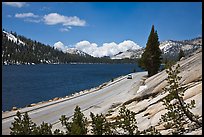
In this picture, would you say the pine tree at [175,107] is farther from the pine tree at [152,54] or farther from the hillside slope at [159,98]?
the pine tree at [152,54]

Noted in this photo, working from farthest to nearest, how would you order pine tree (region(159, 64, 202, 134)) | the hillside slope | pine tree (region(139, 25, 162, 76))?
pine tree (region(139, 25, 162, 76)), the hillside slope, pine tree (region(159, 64, 202, 134))

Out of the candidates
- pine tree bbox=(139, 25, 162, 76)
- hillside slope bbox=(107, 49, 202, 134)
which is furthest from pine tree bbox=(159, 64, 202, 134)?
pine tree bbox=(139, 25, 162, 76)

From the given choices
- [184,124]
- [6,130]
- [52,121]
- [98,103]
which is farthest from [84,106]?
[184,124]

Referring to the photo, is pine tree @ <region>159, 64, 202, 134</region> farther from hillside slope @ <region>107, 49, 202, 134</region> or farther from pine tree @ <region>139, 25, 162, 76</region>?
pine tree @ <region>139, 25, 162, 76</region>

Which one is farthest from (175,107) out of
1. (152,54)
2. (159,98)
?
(152,54)

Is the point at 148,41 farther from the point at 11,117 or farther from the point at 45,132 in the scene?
the point at 45,132

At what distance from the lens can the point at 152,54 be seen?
53562mm

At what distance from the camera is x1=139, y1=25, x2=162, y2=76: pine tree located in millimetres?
53250

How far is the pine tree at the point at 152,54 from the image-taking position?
53.2m

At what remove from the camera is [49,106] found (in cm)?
3722

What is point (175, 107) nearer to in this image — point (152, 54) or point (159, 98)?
point (159, 98)

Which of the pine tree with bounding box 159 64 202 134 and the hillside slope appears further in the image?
the hillside slope

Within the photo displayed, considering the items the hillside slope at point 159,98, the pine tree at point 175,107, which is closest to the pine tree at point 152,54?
the hillside slope at point 159,98

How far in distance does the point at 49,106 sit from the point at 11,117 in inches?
299
